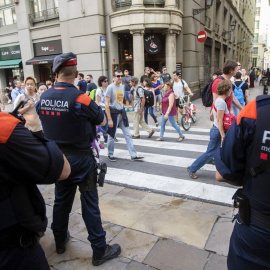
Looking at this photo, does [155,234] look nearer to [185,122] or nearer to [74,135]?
[74,135]

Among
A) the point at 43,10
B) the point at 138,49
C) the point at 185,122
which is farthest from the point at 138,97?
the point at 43,10

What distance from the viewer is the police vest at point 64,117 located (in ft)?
8.24

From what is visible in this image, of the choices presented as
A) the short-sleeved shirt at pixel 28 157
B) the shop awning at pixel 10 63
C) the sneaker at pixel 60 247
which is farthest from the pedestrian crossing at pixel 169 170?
the shop awning at pixel 10 63

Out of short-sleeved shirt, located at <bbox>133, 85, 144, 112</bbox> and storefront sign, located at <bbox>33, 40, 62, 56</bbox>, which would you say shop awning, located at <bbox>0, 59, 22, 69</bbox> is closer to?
storefront sign, located at <bbox>33, 40, 62, 56</bbox>

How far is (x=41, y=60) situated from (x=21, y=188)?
16764 mm

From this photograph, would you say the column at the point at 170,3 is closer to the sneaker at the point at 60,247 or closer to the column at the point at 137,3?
the column at the point at 137,3

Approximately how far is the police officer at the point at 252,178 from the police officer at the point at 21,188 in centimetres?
113

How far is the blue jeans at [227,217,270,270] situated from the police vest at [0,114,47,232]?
49.5 inches

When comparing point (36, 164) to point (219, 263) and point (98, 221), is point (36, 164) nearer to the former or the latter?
point (98, 221)

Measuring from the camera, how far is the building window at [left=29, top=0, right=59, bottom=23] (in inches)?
627

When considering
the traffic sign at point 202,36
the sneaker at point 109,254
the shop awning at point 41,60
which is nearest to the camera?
the sneaker at point 109,254

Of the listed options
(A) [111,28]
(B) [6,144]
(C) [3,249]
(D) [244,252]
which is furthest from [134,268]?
(A) [111,28]

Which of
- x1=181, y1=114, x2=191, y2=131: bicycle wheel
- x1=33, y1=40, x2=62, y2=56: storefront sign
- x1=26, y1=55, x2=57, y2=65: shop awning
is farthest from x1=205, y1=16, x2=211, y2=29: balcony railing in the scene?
x1=181, y1=114, x2=191, y2=131: bicycle wheel

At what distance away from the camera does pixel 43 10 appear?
54.2 ft
